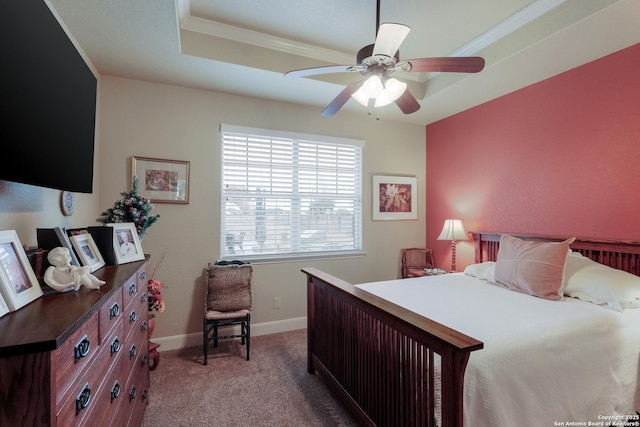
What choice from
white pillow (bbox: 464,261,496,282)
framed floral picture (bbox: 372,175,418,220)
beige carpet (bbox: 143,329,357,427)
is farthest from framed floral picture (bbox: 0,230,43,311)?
framed floral picture (bbox: 372,175,418,220)

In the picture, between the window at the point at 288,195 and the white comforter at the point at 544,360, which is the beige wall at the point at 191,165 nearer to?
the window at the point at 288,195

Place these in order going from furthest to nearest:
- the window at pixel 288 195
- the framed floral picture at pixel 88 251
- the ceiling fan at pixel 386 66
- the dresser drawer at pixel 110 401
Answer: the window at pixel 288 195
the ceiling fan at pixel 386 66
the framed floral picture at pixel 88 251
the dresser drawer at pixel 110 401

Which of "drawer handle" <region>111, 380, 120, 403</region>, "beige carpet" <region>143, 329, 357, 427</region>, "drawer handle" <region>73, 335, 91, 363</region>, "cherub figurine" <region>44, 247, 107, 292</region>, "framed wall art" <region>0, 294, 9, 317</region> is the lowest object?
"beige carpet" <region>143, 329, 357, 427</region>

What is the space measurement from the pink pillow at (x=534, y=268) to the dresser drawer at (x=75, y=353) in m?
2.66

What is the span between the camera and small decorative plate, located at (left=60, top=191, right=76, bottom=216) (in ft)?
6.56

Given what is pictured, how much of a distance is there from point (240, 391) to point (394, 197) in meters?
2.88

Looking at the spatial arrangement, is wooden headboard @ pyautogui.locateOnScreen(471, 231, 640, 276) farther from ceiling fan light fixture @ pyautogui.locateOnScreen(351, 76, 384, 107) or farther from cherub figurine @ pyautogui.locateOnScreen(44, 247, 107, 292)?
cherub figurine @ pyautogui.locateOnScreen(44, 247, 107, 292)

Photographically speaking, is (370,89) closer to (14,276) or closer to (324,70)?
(324,70)

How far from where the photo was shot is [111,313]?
1245mm

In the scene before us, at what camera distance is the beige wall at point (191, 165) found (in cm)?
281

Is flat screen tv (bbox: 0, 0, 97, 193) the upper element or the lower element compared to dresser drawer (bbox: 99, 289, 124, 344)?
upper

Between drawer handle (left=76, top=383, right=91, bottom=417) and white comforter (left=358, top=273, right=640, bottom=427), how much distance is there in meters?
1.42

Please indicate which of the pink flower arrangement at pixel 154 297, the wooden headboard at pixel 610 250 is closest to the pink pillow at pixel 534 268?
the wooden headboard at pixel 610 250

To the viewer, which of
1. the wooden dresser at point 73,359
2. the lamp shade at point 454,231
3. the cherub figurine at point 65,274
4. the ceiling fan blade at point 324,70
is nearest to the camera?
the wooden dresser at point 73,359
